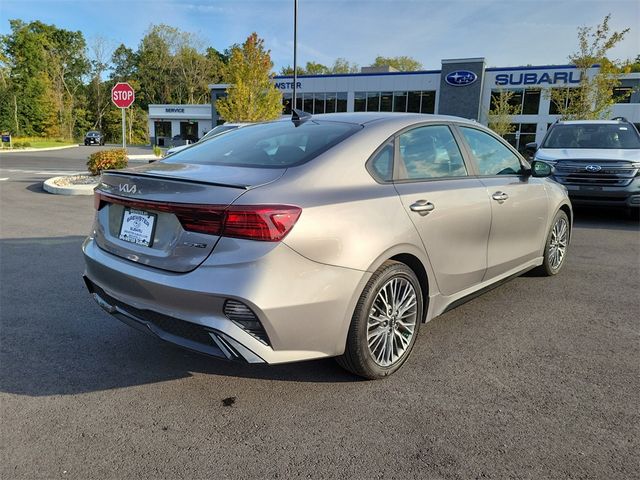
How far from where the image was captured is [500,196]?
13.1 ft

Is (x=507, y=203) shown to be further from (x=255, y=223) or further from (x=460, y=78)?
(x=460, y=78)

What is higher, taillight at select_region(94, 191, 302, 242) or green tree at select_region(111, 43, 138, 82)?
green tree at select_region(111, 43, 138, 82)

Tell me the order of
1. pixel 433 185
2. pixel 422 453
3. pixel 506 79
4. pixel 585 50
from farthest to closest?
pixel 506 79
pixel 585 50
pixel 433 185
pixel 422 453

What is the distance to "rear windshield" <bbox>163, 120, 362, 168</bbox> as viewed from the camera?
3.02 metres

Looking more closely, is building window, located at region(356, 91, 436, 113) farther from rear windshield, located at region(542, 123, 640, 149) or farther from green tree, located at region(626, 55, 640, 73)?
rear windshield, located at region(542, 123, 640, 149)

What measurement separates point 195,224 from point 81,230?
5.80 metres

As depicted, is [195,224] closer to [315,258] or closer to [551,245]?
[315,258]

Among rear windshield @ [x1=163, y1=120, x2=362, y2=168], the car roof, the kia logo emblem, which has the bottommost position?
the kia logo emblem

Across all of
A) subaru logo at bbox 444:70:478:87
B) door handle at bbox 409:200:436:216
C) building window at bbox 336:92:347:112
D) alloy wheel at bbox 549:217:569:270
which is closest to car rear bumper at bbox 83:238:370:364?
door handle at bbox 409:200:436:216

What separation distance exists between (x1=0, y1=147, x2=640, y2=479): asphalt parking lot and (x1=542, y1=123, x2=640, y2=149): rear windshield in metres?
6.25

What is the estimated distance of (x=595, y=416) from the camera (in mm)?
2705

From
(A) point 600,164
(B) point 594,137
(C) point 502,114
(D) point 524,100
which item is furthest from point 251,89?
(D) point 524,100

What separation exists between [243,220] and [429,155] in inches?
67.8

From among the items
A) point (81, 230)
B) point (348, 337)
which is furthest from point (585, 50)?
point (348, 337)
